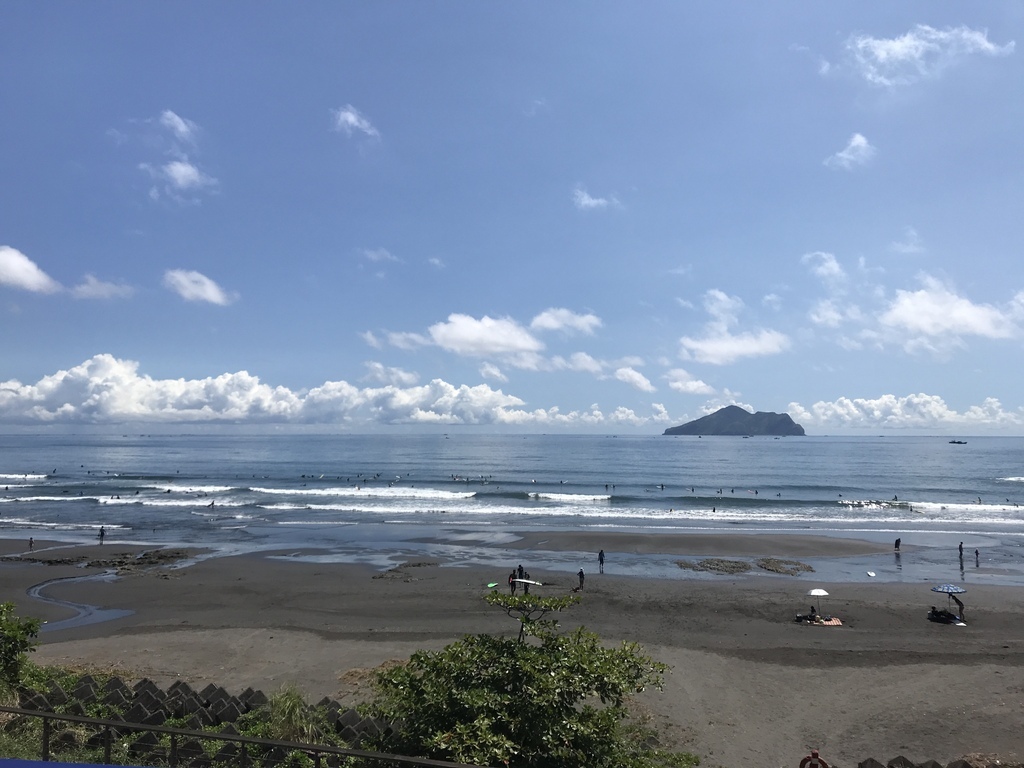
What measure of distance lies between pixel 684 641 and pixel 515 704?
15448 millimetres

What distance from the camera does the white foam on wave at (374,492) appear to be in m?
68.2

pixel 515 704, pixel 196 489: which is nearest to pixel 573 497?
pixel 196 489

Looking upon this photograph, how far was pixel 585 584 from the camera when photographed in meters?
28.6

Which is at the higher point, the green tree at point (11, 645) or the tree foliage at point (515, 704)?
the tree foliage at point (515, 704)

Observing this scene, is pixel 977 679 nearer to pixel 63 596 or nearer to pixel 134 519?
pixel 63 596

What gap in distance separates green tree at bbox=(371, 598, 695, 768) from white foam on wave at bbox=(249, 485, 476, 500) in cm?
6017

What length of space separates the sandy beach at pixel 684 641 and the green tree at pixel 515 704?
291 inches

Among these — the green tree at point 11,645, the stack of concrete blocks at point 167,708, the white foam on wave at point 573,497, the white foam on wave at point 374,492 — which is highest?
the green tree at point 11,645

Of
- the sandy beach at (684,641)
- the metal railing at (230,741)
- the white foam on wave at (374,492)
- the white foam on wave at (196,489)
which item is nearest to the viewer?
the metal railing at (230,741)

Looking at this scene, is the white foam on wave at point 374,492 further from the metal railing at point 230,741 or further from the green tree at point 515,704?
the green tree at point 515,704

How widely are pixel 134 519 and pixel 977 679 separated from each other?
54.9 m

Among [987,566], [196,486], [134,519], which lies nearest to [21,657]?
[987,566]

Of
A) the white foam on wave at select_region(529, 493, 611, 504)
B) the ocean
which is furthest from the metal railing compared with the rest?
the white foam on wave at select_region(529, 493, 611, 504)

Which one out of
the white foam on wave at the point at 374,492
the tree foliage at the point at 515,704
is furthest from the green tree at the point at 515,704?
the white foam on wave at the point at 374,492
